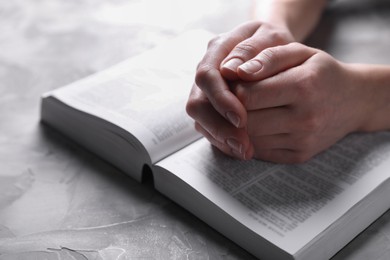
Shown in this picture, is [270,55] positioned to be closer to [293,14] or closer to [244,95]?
[244,95]

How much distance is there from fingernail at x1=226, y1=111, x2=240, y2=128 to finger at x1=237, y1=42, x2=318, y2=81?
0.18 ft

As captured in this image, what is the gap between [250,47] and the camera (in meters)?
0.85

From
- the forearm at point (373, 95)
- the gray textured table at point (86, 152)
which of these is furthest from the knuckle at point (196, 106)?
the forearm at point (373, 95)

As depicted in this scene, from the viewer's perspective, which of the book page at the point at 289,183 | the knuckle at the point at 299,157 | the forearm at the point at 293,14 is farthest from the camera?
the forearm at the point at 293,14

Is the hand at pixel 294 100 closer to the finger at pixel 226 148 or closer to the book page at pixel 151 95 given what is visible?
the finger at pixel 226 148

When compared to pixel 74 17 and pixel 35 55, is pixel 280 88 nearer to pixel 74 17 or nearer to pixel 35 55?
pixel 35 55

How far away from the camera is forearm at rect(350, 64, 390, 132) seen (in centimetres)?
88

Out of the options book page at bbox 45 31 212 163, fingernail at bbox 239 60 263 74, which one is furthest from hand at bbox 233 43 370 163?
book page at bbox 45 31 212 163

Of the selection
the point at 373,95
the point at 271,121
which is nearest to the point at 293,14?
the point at 373,95

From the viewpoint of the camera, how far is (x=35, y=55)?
3.82 feet

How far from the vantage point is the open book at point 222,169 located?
72cm

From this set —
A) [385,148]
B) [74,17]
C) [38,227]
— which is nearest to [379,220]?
[385,148]

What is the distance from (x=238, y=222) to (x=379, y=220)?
20 centimetres

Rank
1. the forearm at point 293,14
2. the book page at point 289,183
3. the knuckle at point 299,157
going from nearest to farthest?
the book page at point 289,183
the knuckle at point 299,157
the forearm at point 293,14
